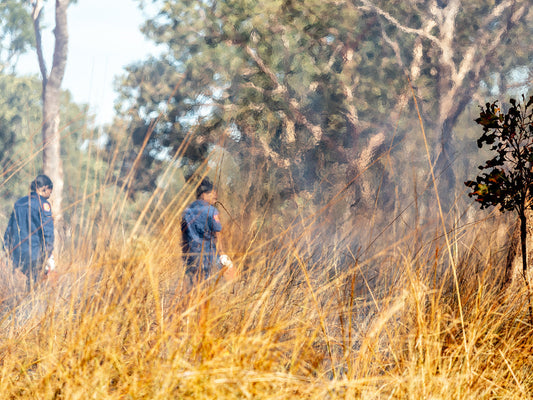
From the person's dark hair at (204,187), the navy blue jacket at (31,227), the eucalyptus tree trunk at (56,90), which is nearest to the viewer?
the person's dark hair at (204,187)

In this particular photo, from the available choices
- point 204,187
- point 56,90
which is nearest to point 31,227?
point 204,187

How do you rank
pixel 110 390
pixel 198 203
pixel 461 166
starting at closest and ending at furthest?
pixel 110 390, pixel 198 203, pixel 461 166

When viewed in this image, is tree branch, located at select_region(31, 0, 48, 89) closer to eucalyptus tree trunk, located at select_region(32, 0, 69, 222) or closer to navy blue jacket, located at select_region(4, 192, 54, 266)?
eucalyptus tree trunk, located at select_region(32, 0, 69, 222)

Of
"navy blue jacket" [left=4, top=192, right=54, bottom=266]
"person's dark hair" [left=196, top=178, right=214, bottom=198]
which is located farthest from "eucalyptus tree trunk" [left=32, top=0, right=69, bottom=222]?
"person's dark hair" [left=196, top=178, right=214, bottom=198]

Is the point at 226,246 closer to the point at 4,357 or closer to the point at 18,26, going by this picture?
the point at 4,357

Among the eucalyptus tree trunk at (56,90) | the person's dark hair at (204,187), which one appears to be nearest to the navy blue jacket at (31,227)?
the person's dark hair at (204,187)

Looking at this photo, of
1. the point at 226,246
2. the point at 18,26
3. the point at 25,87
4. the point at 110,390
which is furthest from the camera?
the point at 25,87

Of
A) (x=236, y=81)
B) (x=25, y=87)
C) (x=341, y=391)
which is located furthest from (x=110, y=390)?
(x=25, y=87)

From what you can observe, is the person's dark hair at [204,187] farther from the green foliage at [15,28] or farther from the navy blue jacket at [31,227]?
the green foliage at [15,28]

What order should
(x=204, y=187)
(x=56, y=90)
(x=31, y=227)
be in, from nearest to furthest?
(x=204, y=187) → (x=31, y=227) → (x=56, y=90)

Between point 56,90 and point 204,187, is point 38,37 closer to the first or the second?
point 56,90

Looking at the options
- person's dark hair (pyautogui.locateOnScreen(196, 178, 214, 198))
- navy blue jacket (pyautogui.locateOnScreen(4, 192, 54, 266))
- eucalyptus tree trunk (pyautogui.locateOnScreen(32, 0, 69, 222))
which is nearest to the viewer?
person's dark hair (pyautogui.locateOnScreen(196, 178, 214, 198))

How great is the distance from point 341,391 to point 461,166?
336 inches

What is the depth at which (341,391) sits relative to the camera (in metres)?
2.19
